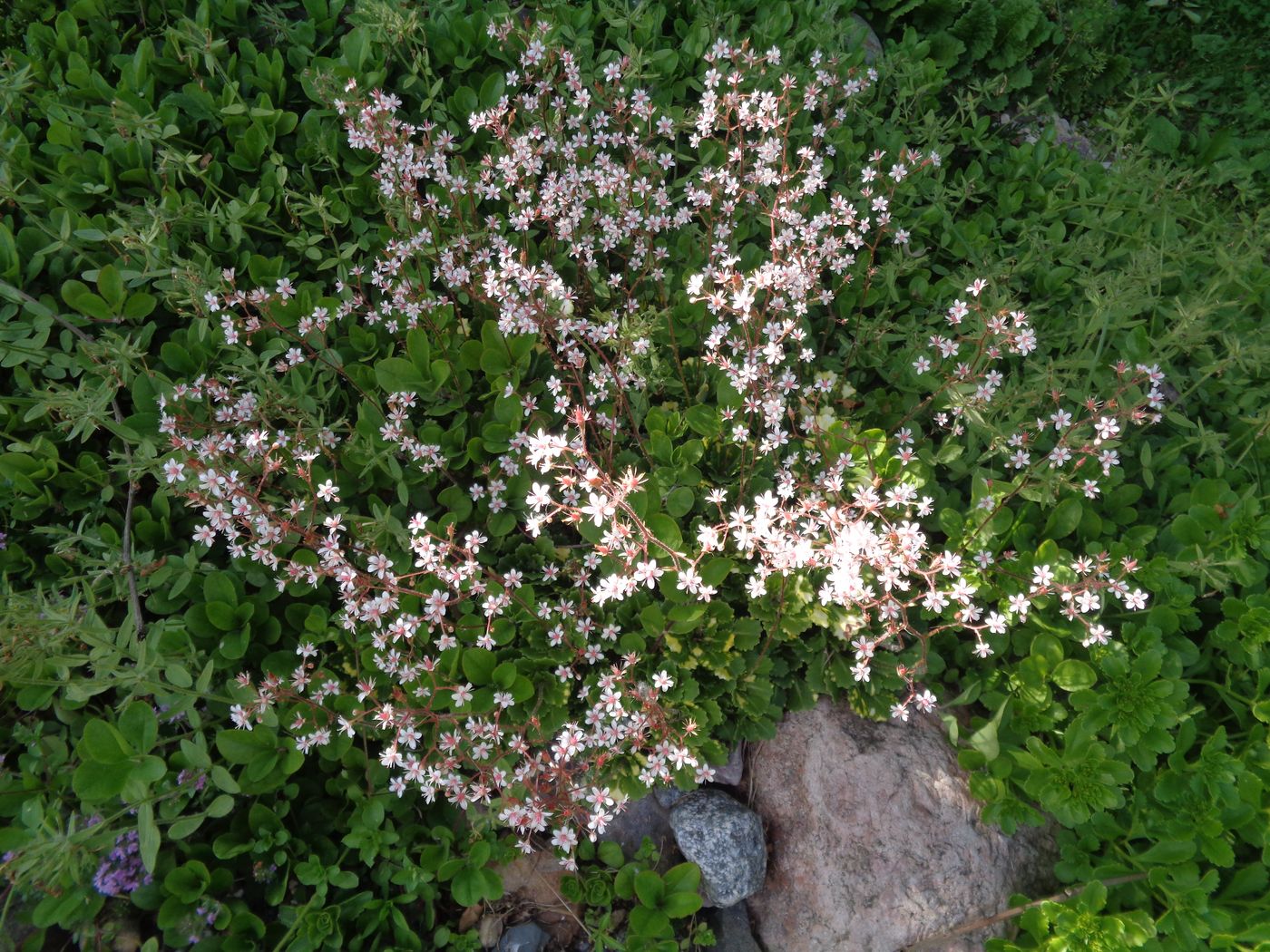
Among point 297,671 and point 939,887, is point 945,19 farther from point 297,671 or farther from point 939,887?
point 297,671

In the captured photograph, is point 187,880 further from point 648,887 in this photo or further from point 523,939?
point 648,887

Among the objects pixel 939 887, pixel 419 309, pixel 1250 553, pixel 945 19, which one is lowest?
pixel 939 887

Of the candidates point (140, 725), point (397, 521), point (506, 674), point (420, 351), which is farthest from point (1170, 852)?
point (140, 725)

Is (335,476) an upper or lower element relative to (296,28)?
lower

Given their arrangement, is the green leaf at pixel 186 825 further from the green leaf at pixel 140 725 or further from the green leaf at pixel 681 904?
the green leaf at pixel 681 904

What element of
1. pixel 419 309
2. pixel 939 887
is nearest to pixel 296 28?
pixel 419 309

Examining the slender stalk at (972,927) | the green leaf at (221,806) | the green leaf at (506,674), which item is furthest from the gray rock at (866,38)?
the green leaf at (221,806)

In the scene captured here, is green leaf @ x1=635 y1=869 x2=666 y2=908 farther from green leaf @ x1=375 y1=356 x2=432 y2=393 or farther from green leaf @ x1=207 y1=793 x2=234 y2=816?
green leaf @ x1=375 y1=356 x2=432 y2=393
